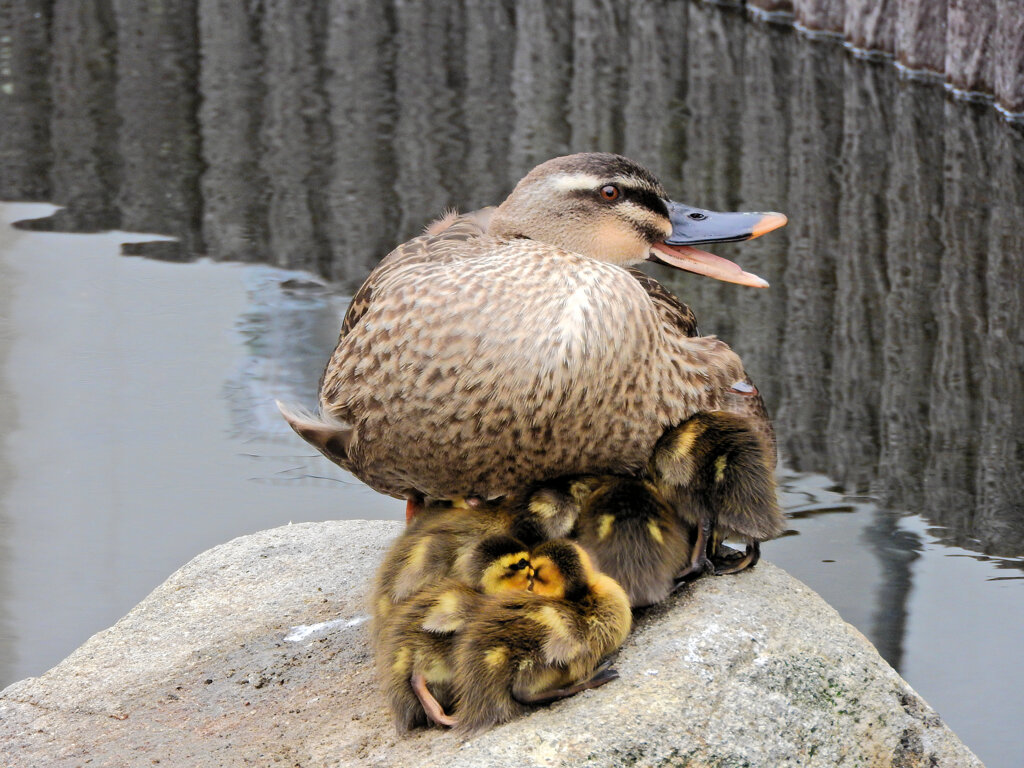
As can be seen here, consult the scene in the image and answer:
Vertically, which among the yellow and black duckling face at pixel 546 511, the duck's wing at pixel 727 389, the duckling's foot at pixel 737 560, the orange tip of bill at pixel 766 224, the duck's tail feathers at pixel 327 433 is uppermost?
the orange tip of bill at pixel 766 224

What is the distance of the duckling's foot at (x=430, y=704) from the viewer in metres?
2.47

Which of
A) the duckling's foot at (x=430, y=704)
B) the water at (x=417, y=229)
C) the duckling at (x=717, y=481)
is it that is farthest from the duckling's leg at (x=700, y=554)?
the water at (x=417, y=229)

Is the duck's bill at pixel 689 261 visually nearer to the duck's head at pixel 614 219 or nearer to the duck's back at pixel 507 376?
the duck's head at pixel 614 219

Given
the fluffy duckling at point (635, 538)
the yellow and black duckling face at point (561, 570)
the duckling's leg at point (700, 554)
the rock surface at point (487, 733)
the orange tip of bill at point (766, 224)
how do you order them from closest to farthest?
1. the rock surface at point (487, 733)
2. the yellow and black duckling face at point (561, 570)
3. the fluffy duckling at point (635, 538)
4. the duckling's leg at point (700, 554)
5. the orange tip of bill at point (766, 224)

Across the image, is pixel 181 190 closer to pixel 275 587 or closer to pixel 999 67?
pixel 275 587

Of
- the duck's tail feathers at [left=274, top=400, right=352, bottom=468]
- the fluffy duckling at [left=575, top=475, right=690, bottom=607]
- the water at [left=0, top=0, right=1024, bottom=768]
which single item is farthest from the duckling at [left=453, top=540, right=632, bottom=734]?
the water at [left=0, top=0, right=1024, bottom=768]

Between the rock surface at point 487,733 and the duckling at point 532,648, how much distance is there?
0.04m

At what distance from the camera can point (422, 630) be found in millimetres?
2559

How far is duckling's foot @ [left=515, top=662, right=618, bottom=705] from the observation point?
8.06 ft

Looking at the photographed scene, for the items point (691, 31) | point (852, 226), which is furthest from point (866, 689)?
point (691, 31)

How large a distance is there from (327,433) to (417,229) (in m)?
3.45

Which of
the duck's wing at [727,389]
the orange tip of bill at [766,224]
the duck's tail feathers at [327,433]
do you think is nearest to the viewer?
the duck's tail feathers at [327,433]

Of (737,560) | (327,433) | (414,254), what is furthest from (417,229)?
(737,560)

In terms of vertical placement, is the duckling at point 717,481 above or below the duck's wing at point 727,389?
below
